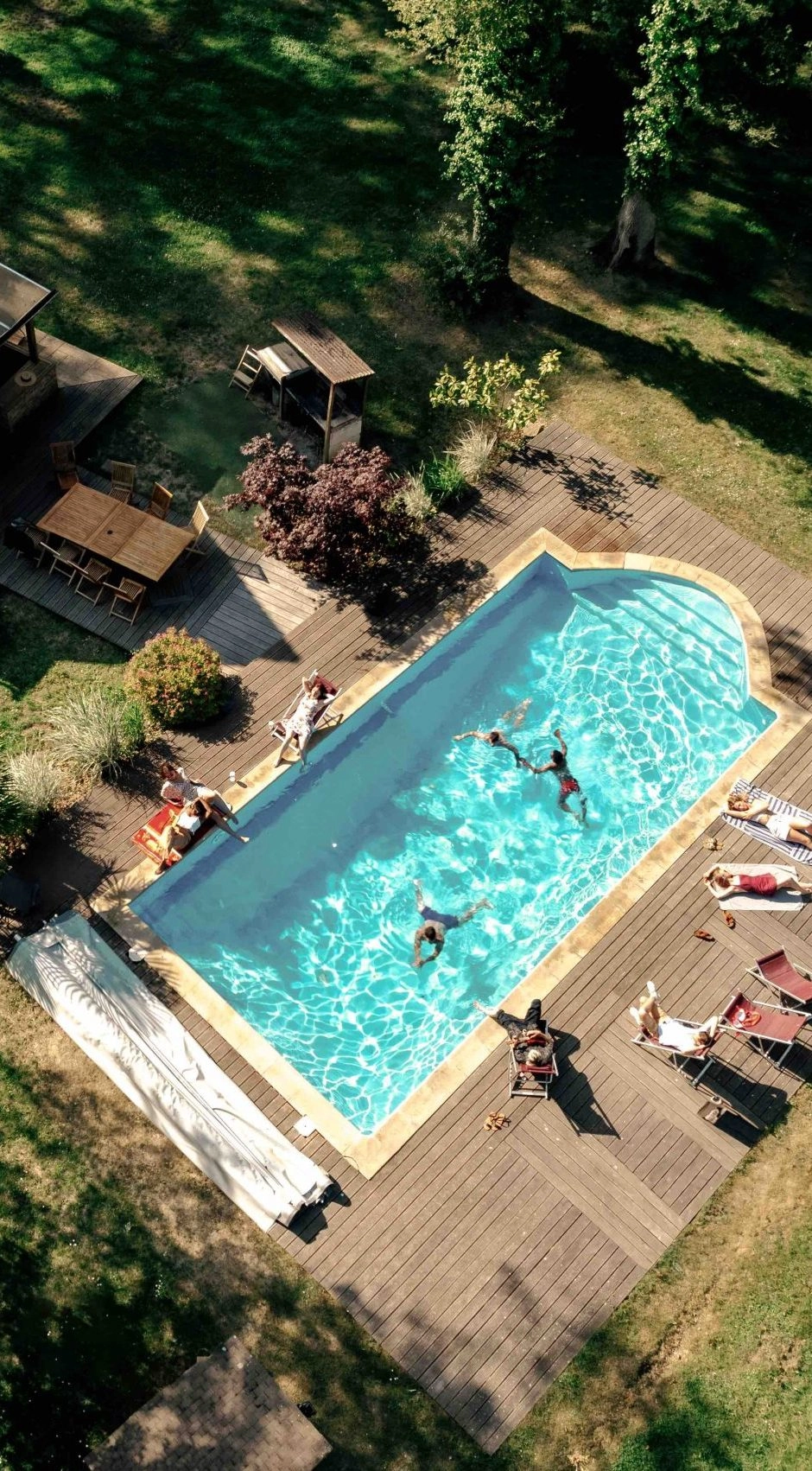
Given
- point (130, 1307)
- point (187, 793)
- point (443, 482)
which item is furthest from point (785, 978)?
point (443, 482)

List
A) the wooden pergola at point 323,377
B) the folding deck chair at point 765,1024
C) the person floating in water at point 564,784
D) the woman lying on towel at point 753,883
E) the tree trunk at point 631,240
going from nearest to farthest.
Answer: the folding deck chair at point 765,1024 → the woman lying on towel at point 753,883 → the person floating in water at point 564,784 → the wooden pergola at point 323,377 → the tree trunk at point 631,240

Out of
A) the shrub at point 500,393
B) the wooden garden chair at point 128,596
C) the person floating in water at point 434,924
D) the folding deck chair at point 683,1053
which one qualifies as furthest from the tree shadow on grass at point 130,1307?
the shrub at point 500,393

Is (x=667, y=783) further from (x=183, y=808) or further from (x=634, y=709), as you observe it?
(x=183, y=808)

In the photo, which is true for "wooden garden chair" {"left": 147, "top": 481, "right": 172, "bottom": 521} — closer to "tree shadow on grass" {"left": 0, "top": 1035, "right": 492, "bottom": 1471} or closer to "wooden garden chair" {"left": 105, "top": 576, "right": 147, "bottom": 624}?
"wooden garden chair" {"left": 105, "top": 576, "right": 147, "bottom": 624}

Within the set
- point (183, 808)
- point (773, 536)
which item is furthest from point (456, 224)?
point (183, 808)

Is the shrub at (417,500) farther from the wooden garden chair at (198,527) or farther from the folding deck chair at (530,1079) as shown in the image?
the folding deck chair at (530,1079)

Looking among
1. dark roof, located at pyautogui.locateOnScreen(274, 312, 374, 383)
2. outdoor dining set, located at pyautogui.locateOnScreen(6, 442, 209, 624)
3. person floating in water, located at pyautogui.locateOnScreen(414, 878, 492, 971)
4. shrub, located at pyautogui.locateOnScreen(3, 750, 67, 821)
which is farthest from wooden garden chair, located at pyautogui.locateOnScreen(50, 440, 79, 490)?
person floating in water, located at pyautogui.locateOnScreen(414, 878, 492, 971)

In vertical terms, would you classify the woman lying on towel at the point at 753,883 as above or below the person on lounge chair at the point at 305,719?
above
